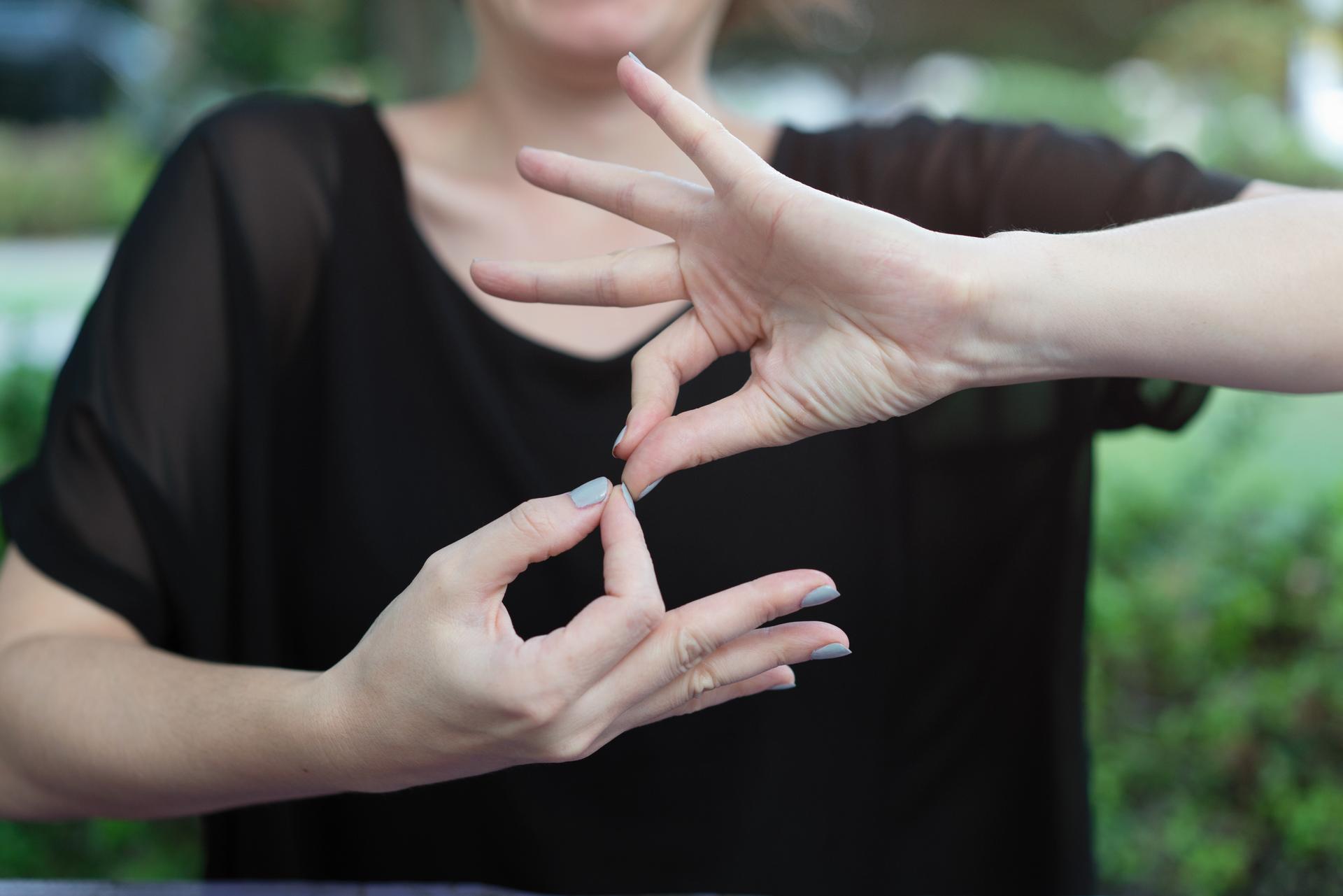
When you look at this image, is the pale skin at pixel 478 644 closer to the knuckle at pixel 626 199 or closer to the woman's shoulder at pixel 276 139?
the woman's shoulder at pixel 276 139

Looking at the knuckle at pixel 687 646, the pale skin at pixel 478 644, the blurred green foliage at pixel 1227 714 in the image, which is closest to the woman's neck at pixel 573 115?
the pale skin at pixel 478 644

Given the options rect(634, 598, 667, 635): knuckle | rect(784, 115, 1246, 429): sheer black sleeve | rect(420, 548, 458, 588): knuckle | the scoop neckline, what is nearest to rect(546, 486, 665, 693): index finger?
rect(634, 598, 667, 635): knuckle

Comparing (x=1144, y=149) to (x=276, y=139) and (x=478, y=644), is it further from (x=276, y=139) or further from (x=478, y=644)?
(x=478, y=644)

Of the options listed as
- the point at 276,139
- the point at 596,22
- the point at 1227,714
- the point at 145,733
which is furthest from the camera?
the point at 1227,714

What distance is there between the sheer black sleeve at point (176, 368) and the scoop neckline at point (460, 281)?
0.34ft

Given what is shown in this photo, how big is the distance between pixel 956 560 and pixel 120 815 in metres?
1.17

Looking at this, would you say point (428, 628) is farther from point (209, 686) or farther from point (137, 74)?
point (137, 74)

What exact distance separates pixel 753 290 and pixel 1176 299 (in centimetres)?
42

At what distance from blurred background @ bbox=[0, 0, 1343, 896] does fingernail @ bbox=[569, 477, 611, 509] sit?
100 cm

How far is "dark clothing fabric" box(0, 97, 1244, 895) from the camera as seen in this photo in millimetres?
1494

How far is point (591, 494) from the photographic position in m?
1.01

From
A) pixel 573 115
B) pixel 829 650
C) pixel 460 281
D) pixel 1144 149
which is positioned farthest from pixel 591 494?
pixel 1144 149

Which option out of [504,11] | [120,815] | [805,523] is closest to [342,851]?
[120,815]

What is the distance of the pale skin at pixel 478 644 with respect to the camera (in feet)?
3.16
